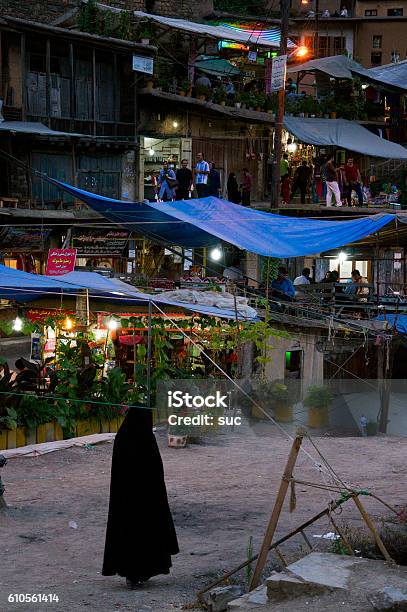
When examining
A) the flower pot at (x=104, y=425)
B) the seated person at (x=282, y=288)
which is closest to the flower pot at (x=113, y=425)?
the flower pot at (x=104, y=425)

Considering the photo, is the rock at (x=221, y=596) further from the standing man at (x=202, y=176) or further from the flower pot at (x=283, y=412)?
the standing man at (x=202, y=176)

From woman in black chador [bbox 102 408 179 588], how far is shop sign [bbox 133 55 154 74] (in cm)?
1863

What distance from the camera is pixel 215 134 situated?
28.0 metres

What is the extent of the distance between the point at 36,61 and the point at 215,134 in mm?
5893

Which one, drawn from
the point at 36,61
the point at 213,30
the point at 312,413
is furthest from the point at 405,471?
the point at 213,30

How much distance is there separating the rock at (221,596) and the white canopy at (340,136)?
19430 millimetres

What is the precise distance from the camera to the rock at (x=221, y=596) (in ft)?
22.1

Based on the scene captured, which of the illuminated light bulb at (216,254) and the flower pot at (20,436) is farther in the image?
the illuminated light bulb at (216,254)

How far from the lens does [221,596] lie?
6887mm

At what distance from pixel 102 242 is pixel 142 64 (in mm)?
4974

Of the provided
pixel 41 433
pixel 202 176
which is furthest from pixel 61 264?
pixel 202 176

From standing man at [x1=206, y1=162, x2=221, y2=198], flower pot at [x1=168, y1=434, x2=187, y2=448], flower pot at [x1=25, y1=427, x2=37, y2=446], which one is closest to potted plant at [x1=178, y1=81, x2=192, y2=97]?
standing man at [x1=206, y1=162, x2=221, y2=198]

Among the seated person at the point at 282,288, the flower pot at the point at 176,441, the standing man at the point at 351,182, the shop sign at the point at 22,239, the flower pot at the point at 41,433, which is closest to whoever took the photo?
the flower pot at the point at 41,433

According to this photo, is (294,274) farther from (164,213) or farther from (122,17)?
(164,213)
